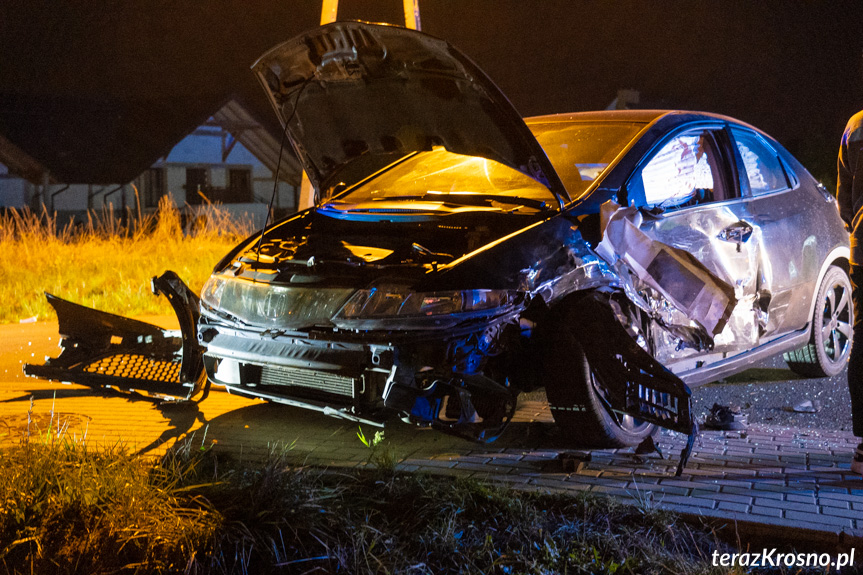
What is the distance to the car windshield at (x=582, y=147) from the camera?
464 centimetres

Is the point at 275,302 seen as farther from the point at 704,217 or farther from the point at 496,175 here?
the point at 704,217

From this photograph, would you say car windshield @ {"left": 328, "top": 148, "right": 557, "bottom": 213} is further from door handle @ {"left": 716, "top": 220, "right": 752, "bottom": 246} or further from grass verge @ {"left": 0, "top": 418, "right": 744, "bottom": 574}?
grass verge @ {"left": 0, "top": 418, "right": 744, "bottom": 574}

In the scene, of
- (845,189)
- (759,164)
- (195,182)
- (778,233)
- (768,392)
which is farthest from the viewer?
(195,182)

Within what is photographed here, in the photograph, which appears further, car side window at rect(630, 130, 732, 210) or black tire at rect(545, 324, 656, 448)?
car side window at rect(630, 130, 732, 210)

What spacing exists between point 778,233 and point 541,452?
2.19m

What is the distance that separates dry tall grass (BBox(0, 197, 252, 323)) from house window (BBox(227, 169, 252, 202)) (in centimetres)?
1243

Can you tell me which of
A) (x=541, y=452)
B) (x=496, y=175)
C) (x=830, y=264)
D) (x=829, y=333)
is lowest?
(x=541, y=452)

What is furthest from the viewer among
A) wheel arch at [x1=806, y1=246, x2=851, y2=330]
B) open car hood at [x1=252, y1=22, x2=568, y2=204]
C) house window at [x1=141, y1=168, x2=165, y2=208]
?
house window at [x1=141, y1=168, x2=165, y2=208]

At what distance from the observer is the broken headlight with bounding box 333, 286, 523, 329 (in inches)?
151

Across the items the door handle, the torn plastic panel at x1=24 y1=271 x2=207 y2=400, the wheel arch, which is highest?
the door handle

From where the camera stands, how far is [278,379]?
428 centimetres

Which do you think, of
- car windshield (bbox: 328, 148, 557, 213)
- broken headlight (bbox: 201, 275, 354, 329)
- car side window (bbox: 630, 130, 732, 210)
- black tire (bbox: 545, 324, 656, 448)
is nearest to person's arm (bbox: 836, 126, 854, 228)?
car side window (bbox: 630, 130, 732, 210)

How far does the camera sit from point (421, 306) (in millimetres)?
3859

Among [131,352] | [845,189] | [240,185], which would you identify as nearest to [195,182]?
[240,185]
